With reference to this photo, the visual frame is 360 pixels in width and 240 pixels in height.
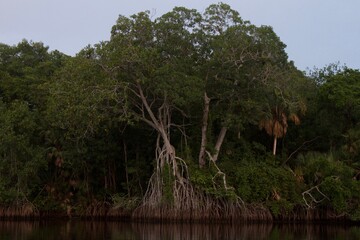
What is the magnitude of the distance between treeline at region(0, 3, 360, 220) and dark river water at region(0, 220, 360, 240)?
1.60 m

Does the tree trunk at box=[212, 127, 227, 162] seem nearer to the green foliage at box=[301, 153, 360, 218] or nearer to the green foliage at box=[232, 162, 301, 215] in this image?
the green foliage at box=[232, 162, 301, 215]

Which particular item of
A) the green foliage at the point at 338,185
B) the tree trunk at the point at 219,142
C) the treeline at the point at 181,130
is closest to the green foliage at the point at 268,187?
the treeline at the point at 181,130

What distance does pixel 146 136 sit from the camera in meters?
33.5

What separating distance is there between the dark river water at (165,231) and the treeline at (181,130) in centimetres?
160

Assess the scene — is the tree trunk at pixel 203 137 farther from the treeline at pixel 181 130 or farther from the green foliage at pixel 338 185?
the green foliage at pixel 338 185

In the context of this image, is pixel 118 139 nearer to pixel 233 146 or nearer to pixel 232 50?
pixel 233 146

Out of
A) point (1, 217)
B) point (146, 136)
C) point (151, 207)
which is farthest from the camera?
point (146, 136)

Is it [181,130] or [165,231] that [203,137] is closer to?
[181,130]

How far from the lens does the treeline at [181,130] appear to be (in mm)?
27609

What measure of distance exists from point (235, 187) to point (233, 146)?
3.76m

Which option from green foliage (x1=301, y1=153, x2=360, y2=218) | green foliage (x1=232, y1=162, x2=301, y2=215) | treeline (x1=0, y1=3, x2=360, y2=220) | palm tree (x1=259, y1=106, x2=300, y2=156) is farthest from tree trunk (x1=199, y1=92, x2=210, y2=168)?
green foliage (x1=301, y1=153, x2=360, y2=218)

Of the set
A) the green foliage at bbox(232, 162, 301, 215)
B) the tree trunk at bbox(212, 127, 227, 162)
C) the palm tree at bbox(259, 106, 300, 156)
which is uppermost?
the palm tree at bbox(259, 106, 300, 156)

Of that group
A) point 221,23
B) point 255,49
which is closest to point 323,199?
point 255,49

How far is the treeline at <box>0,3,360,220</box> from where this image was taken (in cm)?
2761
